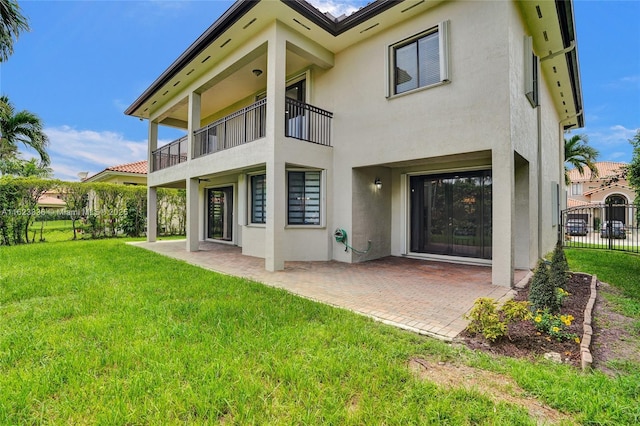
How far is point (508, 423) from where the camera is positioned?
2291mm

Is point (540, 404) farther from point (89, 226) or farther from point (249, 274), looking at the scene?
point (89, 226)

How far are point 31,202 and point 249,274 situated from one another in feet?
42.4

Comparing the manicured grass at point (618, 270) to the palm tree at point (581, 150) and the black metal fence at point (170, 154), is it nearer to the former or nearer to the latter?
the palm tree at point (581, 150)

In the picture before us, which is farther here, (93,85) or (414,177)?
(93,85)

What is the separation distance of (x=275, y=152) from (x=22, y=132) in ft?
55.9

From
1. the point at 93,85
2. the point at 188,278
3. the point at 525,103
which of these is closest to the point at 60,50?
the point at 93,85

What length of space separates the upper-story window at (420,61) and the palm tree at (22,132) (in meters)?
19.2

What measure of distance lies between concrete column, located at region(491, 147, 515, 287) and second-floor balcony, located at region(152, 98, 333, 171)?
17.1ft

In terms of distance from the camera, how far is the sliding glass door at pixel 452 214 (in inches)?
364

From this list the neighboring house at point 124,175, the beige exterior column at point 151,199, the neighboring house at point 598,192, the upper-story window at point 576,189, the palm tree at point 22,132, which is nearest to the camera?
the beige exterior column at point 151,199

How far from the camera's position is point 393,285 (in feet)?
22.0

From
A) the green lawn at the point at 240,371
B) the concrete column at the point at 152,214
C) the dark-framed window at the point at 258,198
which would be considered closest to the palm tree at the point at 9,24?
the concrete column at the point at 152,214

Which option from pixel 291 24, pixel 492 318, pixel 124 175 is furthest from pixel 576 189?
pixel 124 175

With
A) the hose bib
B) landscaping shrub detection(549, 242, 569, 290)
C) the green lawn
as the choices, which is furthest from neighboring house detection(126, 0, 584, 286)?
the green lawn
